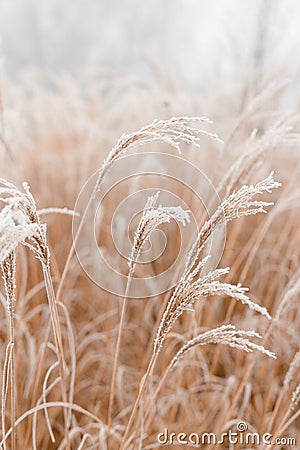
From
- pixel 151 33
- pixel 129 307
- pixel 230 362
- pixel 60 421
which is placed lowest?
pixel 60 421

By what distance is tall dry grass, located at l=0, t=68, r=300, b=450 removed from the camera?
2.10ft

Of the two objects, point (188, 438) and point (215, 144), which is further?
point (215, 144)

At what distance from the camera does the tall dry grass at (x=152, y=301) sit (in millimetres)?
642

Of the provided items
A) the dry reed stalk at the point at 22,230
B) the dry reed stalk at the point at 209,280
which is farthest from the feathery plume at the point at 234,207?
the dry reed stalk at the point at 22,230

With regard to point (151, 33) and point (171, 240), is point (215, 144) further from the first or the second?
point (151, 33)

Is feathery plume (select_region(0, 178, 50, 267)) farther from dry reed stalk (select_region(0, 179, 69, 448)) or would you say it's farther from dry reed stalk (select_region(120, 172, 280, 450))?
dry reed stalk (select_region(120, 172, 280, 450))

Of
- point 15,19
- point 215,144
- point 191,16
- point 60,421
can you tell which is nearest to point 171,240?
point 215,144

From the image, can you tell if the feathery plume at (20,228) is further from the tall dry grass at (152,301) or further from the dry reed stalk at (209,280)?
the dry reed stalk at (209,280)

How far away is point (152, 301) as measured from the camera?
5.33ft

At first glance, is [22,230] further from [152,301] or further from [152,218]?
[152,301]

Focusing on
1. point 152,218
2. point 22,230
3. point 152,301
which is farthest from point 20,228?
point 152,301

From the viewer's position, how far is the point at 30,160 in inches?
98.9

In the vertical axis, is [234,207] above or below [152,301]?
above

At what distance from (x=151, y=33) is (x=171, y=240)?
22.4ft
